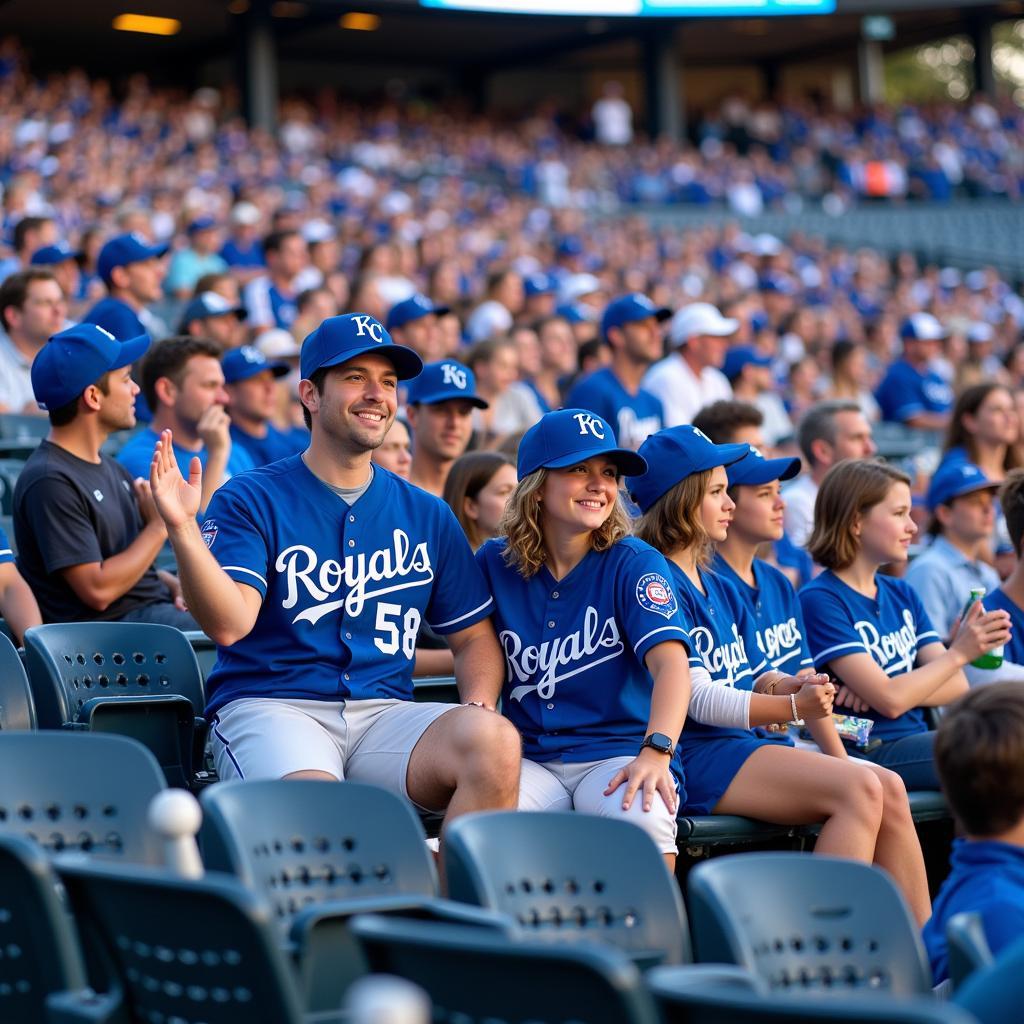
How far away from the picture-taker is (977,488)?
5.95m

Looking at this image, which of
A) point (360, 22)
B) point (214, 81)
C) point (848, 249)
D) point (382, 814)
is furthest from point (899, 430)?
point (214, 81)

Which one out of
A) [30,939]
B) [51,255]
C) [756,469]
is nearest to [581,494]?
[756,469]

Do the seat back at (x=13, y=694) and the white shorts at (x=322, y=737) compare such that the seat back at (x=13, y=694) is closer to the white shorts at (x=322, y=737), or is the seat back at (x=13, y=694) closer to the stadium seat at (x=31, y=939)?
the white shorts at (x=322, y=737)

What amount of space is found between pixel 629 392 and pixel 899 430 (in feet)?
12.0

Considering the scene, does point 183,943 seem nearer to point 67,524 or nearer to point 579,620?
point 579,620

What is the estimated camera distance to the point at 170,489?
3797 millimetres

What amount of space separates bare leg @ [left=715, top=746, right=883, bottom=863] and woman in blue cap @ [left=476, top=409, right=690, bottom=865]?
212 mm

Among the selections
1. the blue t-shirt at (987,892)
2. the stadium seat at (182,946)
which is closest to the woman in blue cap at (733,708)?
the blue t-shirt at (987,892)

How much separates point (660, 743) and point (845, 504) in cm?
155

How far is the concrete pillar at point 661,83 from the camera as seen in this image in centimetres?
2750

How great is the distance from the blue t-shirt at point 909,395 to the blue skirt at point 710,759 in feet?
23.0

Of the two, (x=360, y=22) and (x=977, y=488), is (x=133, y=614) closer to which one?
(x=977, y=488)

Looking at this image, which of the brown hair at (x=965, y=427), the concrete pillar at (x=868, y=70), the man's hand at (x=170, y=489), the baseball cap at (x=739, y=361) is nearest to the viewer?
the man's hand at (x=170, y=489)

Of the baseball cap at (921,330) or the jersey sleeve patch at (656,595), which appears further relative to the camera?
the baseball cap at (921,330)
